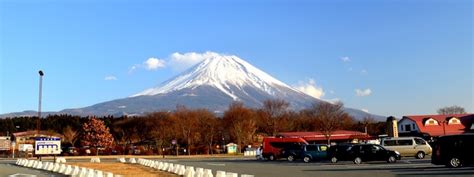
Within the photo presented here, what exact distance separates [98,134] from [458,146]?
60900 mm

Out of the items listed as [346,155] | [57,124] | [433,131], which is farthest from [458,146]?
[57,124]

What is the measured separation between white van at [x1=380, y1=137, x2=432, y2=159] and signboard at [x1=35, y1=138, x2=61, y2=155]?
72.9 ft

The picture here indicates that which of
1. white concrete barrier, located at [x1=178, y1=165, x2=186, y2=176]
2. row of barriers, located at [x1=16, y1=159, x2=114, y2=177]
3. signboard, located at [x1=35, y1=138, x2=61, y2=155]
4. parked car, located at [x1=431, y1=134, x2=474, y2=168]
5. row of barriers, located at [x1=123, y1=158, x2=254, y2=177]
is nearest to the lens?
row of barriers, located at [x1=123, y1=158, x2=254, y2=177]

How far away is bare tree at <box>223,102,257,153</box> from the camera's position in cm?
7750

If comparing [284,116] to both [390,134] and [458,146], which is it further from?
[458,146]

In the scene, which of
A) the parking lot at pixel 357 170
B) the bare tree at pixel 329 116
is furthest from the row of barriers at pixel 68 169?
the bare tree at pixel 329 116

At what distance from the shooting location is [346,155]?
101ft

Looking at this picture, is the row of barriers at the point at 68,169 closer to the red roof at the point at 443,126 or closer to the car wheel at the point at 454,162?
the car wheel at the point at 454,162

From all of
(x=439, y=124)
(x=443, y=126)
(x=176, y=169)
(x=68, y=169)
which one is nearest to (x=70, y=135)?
(x=439, y=124)

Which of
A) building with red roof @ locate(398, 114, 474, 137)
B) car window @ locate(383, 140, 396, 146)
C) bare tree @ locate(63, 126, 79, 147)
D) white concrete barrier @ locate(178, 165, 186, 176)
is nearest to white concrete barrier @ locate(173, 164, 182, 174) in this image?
white concrete barrier @ locate(178, 165, 186, 176)

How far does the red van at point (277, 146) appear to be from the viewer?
39.4 metres

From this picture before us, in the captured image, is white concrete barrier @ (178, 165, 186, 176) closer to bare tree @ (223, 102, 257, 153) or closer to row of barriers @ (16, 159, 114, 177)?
row of barriers @ (16, 159, 114, 177)

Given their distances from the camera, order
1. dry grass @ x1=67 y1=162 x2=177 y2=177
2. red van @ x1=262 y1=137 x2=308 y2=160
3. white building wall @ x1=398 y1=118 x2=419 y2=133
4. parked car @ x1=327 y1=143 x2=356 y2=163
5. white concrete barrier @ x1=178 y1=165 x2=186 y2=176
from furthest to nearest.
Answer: white building wall @ x1=398 y1=118 x2=419 y2=133 < red van @ x1=262 y1=137 x2=308 y2=160 < parked car @ x1=327 y1=143 x2=356 y2=163 < dry grass @ x1=67 y1=162 x2=177 y2=177 < white concrete barrier @ x1=178 y1=165 x2=186 y2=176

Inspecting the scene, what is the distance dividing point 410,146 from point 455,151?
37.0 ft
